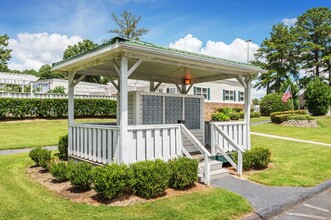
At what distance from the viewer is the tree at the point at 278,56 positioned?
39.4m

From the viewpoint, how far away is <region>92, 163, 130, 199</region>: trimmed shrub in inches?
178

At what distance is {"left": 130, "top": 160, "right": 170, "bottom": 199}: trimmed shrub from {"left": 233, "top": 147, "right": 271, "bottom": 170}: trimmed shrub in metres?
2.98

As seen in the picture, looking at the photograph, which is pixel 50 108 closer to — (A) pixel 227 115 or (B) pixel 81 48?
(A) pixel 227 115

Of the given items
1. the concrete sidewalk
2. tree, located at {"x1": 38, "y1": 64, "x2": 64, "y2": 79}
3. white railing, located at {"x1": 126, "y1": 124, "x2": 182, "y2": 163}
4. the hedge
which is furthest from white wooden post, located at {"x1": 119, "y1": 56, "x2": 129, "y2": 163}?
tree, located at {"x1": 38, "y1": 64, "x2": 64, "y2": 79}

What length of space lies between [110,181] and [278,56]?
4122 centimetres

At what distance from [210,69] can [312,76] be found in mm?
41005

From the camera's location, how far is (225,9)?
13414 millimetres

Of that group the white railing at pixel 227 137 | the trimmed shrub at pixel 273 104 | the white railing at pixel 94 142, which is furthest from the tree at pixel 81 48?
the white railing at pixel 227 137

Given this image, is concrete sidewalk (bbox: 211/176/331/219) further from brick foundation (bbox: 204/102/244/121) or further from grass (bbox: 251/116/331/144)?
brick foundation (bbox: 204/102/244/121)

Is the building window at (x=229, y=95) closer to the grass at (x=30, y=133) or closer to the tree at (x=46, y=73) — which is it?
the grass at (x=30, y=133)

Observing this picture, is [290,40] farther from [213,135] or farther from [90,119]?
[213,135]

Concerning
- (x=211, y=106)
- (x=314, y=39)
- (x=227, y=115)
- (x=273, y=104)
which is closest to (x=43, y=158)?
(x=227, y=115)

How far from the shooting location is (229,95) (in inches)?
1113

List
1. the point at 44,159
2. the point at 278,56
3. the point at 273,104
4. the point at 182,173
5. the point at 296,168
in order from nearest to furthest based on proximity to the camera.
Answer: the point at 182,173 < the point at 44,159 < the point at 296,168 < the point at 273,104 < the point at 278,56
